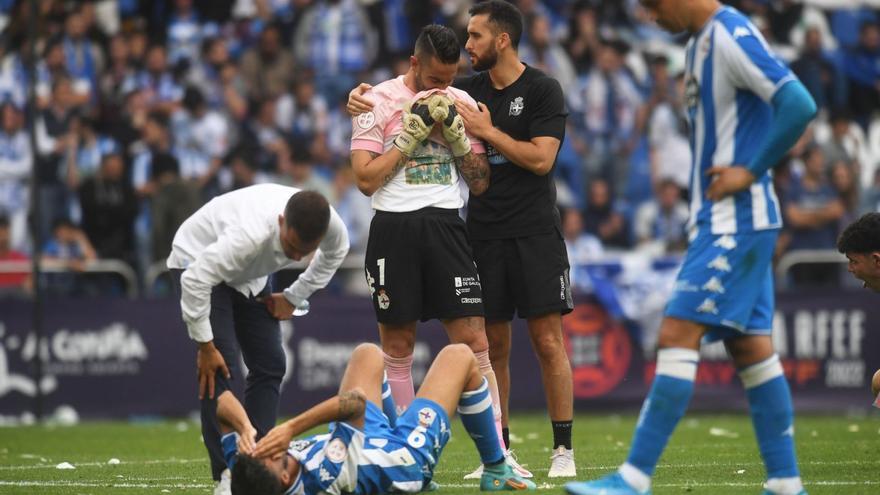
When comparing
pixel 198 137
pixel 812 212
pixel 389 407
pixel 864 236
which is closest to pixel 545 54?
pixel 812 212

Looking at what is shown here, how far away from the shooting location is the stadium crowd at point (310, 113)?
16.8 m

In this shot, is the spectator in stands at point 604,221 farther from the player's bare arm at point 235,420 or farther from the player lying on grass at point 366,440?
the player's bare arm at point 235,420

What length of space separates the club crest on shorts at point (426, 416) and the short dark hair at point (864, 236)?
2723 mm

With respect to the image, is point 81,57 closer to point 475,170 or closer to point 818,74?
point 818,74

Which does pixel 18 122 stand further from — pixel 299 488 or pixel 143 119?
pixel 299 488

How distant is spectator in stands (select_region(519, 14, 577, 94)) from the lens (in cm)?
1883

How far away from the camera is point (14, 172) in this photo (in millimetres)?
17438

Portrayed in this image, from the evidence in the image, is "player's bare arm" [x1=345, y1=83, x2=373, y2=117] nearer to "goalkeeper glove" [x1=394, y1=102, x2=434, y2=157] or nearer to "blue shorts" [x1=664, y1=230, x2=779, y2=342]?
"goalkeeper glove" [x1=394, y1=102, x2=434, y2=157]

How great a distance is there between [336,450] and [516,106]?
2.89 metres

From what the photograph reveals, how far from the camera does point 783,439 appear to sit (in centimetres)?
627

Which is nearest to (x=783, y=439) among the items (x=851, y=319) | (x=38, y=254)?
(x=851, y=319)

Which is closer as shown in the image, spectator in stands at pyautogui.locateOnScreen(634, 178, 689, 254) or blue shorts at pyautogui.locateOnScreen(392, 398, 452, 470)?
blue shorts at pyautogui.locateOnScreen(392, 398, 452, 470)

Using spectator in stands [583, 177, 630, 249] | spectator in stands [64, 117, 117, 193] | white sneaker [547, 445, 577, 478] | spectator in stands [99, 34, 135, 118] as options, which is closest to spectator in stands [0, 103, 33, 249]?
spectator in stands [64, 117, 117, 193]

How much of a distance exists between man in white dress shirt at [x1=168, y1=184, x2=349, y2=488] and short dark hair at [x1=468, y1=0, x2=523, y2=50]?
181cm
